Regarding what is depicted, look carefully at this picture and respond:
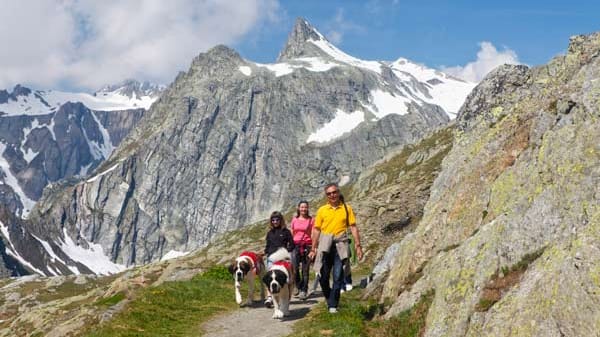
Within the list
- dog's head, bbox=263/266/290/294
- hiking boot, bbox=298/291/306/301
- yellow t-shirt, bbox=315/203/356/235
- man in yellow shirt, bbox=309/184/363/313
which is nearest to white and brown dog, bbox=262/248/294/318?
dog's head, bbox=263/266/290/294

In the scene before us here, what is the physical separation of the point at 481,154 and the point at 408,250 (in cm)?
396

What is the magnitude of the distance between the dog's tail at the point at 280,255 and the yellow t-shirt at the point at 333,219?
3574mm

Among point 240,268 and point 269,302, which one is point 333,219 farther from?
point 240,268

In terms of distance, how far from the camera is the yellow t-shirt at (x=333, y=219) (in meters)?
16.9

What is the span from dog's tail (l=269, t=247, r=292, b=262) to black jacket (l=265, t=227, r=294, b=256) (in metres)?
0.23

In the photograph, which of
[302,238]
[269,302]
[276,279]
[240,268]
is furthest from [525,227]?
[240,268]

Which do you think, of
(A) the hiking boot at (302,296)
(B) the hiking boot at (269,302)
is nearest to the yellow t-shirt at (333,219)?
(B) the hiking boot at (269,302)

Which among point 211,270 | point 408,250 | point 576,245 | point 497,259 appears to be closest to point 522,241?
point 497,259

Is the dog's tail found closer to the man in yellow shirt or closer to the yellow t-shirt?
the man in yellow shirt

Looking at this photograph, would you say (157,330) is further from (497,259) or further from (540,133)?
(540,133)

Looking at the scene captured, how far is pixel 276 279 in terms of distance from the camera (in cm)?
1756

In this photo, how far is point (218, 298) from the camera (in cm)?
→ 2455

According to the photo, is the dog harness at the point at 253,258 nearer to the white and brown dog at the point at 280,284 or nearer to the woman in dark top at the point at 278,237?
the woman in dark top at the point at 278,237

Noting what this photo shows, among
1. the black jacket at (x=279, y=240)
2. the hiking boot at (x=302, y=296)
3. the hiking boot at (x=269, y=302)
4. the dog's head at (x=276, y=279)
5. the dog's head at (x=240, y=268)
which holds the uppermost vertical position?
the black jacket at (x=279, y=240)
